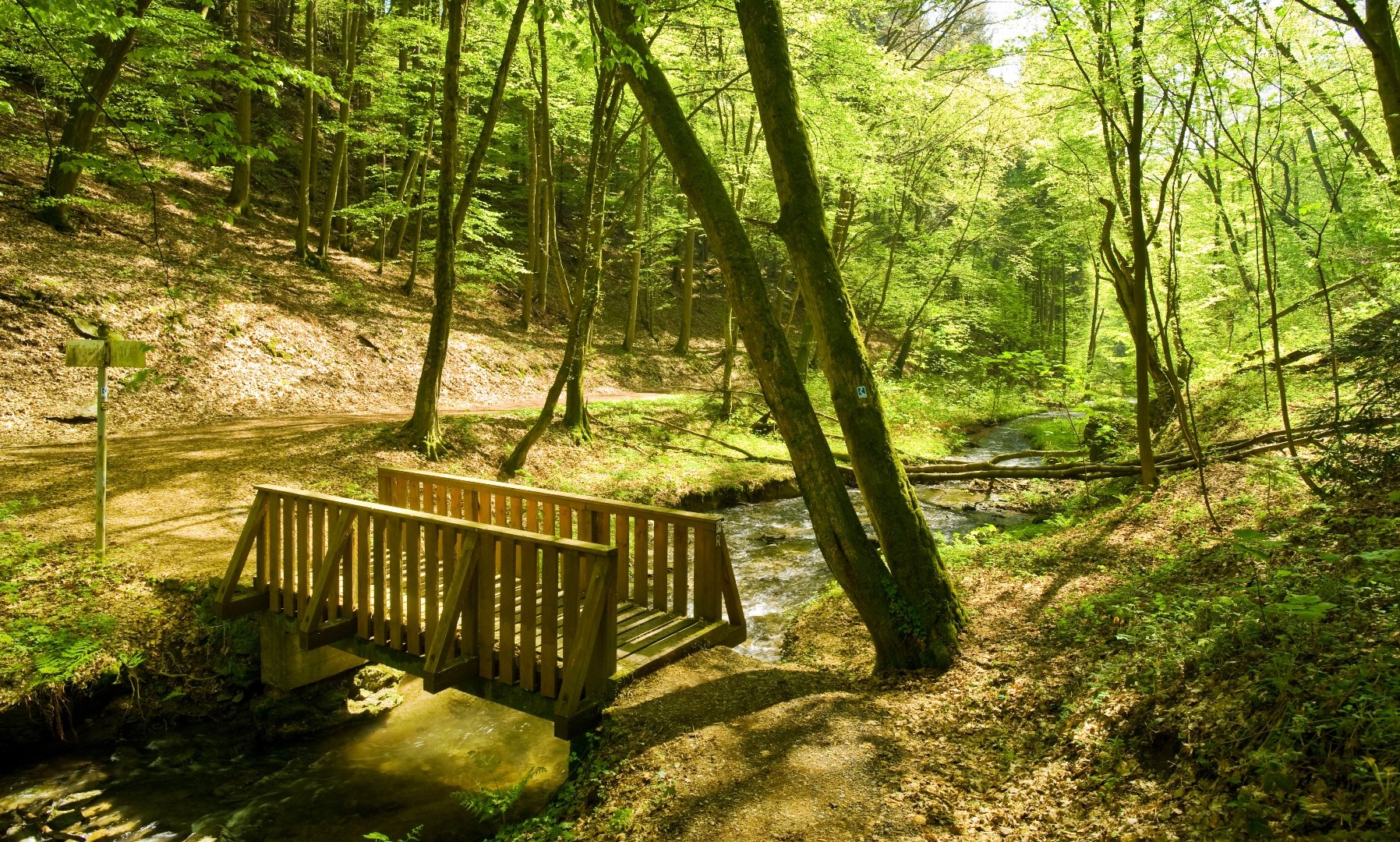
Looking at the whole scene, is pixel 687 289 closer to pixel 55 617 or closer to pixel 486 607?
pixel 55 617

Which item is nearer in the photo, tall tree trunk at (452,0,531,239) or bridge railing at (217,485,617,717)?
bridge railing at (217,485,617,717)

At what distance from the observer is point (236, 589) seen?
19.8 feet

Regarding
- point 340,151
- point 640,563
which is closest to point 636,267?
point 340,151

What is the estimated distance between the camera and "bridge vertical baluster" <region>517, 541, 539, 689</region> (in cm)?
447

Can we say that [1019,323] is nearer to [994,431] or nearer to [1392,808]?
[994,431]

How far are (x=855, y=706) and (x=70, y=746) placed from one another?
563 cm

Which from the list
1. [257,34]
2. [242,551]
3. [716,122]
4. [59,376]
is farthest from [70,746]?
[257,34]

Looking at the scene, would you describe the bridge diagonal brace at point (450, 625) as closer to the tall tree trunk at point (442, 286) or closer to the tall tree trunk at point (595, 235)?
the tall tree trunk at point (442, 286)

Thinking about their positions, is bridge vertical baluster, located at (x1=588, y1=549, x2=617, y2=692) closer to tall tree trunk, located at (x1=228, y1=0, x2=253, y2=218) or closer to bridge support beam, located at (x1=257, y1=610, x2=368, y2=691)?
bridge support beam, located at (x1=257, y1=610, x2=368, y2=691)

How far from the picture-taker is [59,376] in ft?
35.3

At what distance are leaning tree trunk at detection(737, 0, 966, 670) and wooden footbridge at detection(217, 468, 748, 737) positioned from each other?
1.25 m

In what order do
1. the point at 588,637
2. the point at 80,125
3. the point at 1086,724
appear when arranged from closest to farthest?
the point at 1086,724, the point at 588,637, the point at 80,125

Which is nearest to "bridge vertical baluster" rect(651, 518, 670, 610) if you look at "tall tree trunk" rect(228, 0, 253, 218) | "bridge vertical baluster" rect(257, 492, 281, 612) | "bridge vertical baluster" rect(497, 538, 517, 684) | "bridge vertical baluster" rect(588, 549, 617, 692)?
"bridge vertical baluster" rect(588, 549, 617, 692)

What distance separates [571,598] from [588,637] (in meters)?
0.28
